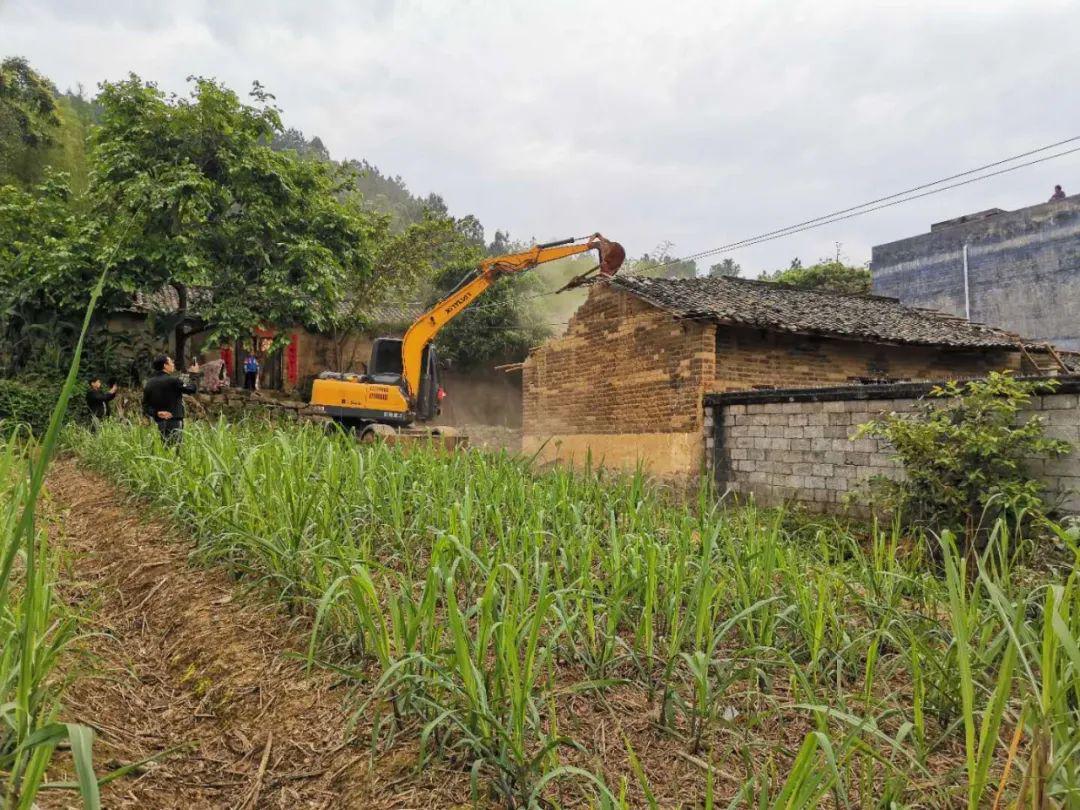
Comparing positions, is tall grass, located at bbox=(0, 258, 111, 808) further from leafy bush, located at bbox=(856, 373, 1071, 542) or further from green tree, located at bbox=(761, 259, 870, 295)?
green tree, located at bbox=(761, 259, 870, 295)

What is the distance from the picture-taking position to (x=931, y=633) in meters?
2.87

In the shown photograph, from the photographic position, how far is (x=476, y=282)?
Answer: 13.5 m

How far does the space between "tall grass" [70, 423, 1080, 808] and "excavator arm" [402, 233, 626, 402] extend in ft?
27.4

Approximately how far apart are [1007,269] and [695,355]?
45.4ft

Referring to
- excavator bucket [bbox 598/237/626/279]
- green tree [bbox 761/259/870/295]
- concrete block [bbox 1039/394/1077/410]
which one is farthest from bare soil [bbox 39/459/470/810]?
green tree [bbox 761/259/870/295]

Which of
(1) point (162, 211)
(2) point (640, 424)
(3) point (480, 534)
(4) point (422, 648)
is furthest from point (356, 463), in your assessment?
(1) point (162, 211)

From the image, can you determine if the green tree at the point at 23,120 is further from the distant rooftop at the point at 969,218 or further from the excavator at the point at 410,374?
the distant rooftop at the point at 969,218

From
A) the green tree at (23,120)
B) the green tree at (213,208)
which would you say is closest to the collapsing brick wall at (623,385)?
the green tree at (213,208)

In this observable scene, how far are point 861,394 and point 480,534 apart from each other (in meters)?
5.96

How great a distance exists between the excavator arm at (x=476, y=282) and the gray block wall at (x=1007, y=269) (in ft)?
41.4

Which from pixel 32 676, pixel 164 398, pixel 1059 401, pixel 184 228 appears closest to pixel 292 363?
pixel 184 228

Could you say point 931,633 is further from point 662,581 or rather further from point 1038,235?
point 1038,235

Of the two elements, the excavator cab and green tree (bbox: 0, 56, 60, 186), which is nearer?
the excavator cab

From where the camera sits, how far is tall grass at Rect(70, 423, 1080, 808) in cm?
181
